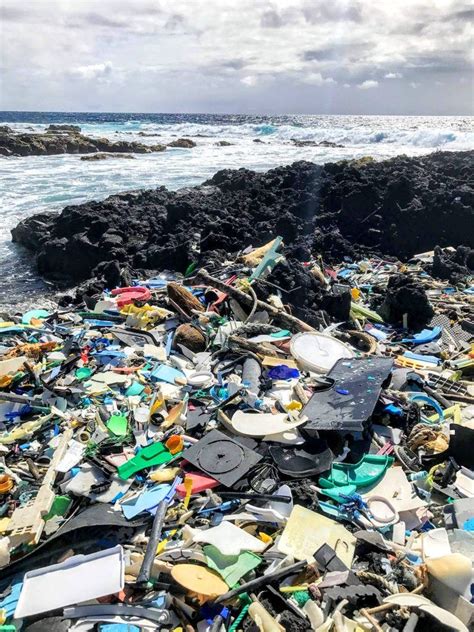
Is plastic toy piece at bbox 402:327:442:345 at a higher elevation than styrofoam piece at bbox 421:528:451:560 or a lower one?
lower

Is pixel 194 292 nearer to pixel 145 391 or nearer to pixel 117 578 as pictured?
pixel 145 391

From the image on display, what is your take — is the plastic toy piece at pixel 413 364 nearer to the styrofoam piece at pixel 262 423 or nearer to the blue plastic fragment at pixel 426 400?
the blue plastic fragment at pixel 426 400

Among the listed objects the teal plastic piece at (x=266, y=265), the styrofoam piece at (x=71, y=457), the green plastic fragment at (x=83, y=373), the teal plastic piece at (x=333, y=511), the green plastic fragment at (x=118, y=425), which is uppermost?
the teal plastic piece at (x=266, y=265)

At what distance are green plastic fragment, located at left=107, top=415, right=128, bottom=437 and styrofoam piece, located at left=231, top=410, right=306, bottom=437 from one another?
115cm

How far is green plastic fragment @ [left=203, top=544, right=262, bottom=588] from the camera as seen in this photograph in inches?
129

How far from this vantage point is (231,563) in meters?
3.40

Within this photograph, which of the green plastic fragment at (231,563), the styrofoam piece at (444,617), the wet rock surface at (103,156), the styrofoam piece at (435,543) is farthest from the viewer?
the wet rock surface at (103,156)

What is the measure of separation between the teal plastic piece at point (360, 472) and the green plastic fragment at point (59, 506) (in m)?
2.23

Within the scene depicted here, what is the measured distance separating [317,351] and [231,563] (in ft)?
11.7

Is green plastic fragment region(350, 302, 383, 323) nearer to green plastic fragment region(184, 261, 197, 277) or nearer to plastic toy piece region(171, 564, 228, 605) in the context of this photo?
green plastic fragment region(184, 261, 197, 277)

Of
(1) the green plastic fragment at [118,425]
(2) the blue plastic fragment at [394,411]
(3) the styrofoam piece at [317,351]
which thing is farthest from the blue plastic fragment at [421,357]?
(1) the green plastic fragment at [118,425]

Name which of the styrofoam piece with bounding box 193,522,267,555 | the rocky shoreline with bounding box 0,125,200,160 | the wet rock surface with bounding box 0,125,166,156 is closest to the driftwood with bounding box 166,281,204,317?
the styrofoam piece with bounding box 193,522,267,555

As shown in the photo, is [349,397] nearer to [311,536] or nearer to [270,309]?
[311,536]

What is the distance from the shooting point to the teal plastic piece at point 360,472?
13.9 ft
